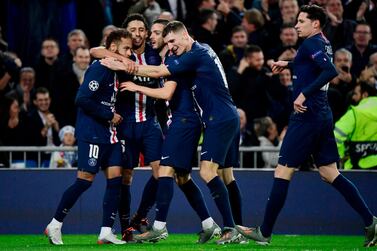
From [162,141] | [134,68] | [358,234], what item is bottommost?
[358,234]

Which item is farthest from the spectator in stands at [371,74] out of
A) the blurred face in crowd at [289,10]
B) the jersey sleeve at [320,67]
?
the jersey sleeve at [320,67]

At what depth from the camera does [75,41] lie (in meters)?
17.7

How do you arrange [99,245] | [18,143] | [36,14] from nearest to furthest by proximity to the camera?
[99,245]
[18,143]
[36,14]

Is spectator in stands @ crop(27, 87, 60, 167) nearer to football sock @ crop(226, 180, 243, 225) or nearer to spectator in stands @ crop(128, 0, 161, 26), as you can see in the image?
spectator in stands @ crop(128, 0, 161, 26)

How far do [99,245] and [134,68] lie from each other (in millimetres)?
1893

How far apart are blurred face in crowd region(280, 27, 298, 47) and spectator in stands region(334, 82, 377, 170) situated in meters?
2.92

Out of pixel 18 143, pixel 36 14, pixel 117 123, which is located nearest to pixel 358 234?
pixel 117 123

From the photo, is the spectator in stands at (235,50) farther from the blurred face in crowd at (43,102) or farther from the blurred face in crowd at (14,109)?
the blurred face in crowd at (14,109)

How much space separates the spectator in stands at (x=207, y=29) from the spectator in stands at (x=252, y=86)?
38.3 inches

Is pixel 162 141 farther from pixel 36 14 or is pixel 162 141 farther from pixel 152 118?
pixel 36 14

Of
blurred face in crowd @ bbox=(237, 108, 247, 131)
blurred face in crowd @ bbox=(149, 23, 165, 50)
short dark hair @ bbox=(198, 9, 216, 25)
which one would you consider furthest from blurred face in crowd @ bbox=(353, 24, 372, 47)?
blurred face in crowd @ bbox=(149, 23, 165, 50)

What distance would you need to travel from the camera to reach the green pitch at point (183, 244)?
11.8 m

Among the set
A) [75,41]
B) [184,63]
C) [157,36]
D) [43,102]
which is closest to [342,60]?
[75,41]

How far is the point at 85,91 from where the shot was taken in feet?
40.8
